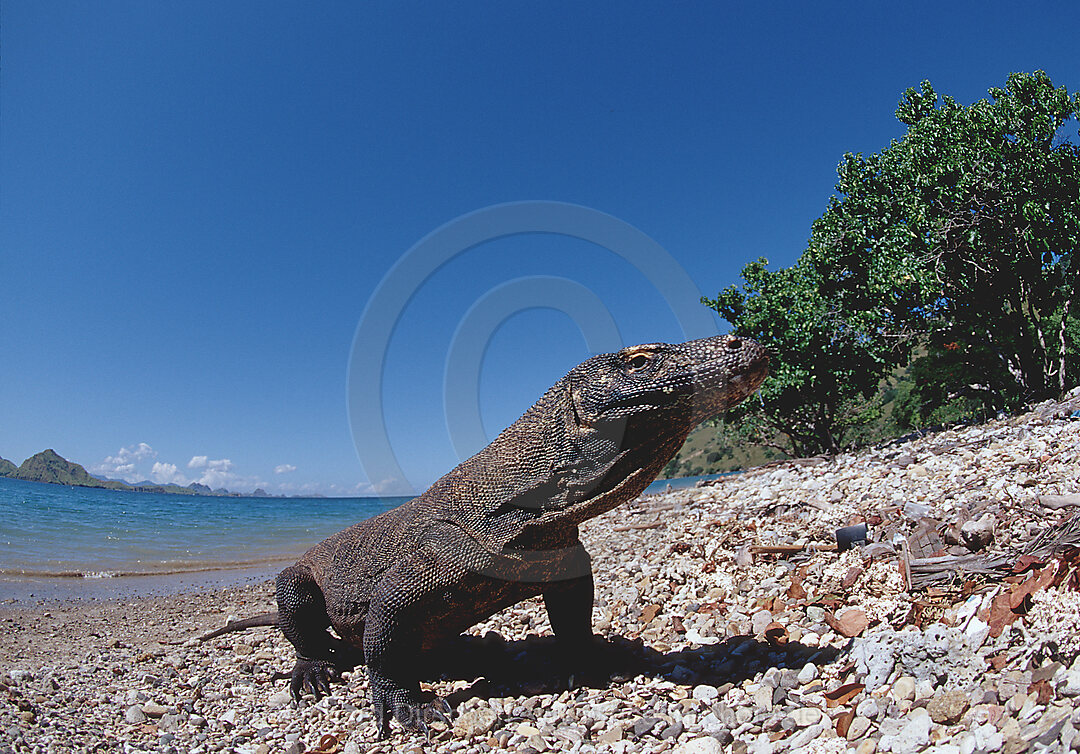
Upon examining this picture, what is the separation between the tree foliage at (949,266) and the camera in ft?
47.0

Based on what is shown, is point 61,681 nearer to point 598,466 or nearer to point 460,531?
point 460,531

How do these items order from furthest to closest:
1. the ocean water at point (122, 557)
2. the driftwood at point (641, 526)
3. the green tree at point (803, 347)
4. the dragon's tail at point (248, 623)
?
the green tree at point (803, 347) → the ocean water at point (122, 557) → the driftwood at point (641, 526) → the dragon's tail at point (248, 623)

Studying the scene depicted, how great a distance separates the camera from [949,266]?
1551 centimetres

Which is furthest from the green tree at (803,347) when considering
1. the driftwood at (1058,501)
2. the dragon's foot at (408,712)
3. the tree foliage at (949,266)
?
the dragon's foot at (408,712)

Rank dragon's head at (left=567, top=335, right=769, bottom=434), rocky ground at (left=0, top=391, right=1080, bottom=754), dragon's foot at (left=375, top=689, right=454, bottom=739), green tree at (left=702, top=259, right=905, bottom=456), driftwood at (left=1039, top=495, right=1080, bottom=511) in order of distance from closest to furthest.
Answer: rocky ground at (left=0, top=391, right=1080, bottom=754) < dragon's head at (left=567, top=335, right=769, bottom=434) < dragon's foot at (left=375, top=689, right=454, bottom=739) < driftwood at (left=1039, top=495, right=1080, bottom=511) < green tree at (left=702, top=259, right=905, bottom=456)

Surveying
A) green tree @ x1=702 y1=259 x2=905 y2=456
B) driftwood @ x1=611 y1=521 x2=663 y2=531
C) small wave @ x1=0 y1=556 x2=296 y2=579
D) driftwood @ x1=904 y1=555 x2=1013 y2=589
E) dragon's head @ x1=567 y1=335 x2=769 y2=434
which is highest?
green tree @ x1=702 y1=259 x2=905 y2=456

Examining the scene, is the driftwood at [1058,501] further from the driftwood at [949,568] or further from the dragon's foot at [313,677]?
the dragon's foot at [313,677]

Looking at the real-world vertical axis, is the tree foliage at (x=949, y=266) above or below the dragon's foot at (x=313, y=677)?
above

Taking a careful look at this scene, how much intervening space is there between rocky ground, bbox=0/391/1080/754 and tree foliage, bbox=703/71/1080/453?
922 cm

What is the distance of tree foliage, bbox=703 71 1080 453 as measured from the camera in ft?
47.0

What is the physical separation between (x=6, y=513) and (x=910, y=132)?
44.5 m

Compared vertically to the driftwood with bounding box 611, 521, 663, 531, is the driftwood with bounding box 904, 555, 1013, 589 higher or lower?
higher

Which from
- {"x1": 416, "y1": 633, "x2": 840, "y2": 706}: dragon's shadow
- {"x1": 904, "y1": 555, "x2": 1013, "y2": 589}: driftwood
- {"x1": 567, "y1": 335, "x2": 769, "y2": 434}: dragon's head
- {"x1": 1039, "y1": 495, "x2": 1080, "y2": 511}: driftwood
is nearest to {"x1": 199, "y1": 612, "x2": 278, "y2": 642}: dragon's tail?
{"x1": 416, "y1": 633, "x2": 840, "y2": 706}: dragon's shadow

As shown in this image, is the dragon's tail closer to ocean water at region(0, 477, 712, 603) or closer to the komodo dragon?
the komodo dragon
